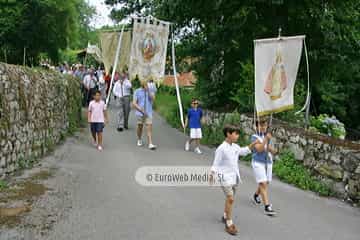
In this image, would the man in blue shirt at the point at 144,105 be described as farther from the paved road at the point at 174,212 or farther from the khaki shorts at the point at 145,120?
the paved road at the point at 174,212

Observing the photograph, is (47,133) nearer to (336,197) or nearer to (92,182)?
(92,182)

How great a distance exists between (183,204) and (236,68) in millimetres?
8462

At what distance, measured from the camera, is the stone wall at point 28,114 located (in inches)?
322

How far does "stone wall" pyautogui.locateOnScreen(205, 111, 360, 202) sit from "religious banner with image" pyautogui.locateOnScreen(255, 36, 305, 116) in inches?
45.5

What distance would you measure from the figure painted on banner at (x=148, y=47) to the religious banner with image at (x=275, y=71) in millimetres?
4647

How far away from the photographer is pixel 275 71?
9195 millimetres

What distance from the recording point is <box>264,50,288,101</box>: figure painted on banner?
898 cm

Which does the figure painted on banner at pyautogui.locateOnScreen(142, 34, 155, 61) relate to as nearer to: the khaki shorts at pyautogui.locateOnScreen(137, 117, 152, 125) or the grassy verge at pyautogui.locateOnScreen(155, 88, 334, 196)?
the khaki shorts at pyautogui.locateOnScreen(137, 117, 152, 125)

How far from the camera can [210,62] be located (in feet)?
50.4

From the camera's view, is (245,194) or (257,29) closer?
(245,194)

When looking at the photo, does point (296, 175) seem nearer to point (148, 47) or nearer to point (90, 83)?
point (148, 47)

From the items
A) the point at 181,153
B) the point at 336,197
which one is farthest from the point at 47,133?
the point at 336,197
